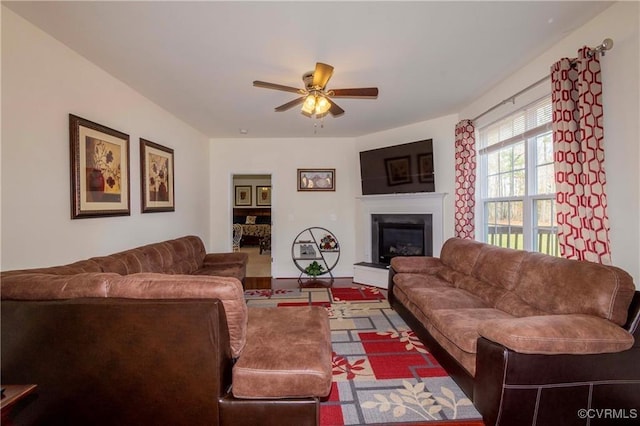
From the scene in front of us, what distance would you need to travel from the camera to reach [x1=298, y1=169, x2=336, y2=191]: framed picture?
5637 mm

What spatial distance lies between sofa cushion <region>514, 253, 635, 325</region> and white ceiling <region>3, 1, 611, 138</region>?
1796 millimetres

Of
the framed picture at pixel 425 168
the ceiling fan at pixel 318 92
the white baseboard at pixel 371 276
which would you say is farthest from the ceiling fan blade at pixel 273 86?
the white baseboard at pixel 371 276

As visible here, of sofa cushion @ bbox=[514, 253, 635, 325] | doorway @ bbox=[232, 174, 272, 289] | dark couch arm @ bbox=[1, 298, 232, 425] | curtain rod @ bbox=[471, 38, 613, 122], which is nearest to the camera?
dark couch arm @ bbox=[1, 298, 232, 425]

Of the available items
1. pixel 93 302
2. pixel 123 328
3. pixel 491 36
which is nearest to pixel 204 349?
pixel 123 328

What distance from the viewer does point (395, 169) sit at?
15.8 ft

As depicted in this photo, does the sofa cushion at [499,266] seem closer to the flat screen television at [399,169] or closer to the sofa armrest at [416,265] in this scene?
the sofa armrest at [416,265]

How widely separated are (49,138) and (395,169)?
13.8ft

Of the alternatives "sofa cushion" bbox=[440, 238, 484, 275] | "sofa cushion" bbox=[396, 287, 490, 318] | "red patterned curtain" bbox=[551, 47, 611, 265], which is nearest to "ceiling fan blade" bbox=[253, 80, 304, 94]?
"red patterned curtain" bbox=[551, 47, 611, 265]

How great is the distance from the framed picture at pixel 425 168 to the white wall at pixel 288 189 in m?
1.37

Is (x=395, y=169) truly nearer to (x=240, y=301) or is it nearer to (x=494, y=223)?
Answer: (x=494, y=223)

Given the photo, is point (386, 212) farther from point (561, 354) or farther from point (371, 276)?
point (561, 354)

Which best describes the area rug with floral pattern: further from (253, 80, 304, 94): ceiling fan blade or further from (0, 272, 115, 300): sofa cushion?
(253, 80, 304, 94): ceiling fan blade

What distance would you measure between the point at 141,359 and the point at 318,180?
4.54 m

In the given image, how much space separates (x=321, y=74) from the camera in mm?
2412
